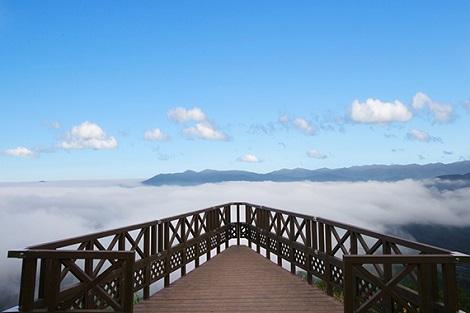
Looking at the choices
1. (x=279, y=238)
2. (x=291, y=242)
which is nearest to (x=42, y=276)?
(x=291, y=242)

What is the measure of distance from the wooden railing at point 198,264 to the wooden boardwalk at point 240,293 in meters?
0.34

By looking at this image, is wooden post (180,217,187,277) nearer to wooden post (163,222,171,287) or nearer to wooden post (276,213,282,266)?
wooden post (163,222,171,287)

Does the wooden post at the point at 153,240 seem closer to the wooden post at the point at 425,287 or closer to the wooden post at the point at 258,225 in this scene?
the wooden post at the point at 425,287

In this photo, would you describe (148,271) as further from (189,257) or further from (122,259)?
(122,259)

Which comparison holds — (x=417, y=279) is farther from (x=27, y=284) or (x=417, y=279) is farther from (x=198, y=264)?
(x=198, y=264)

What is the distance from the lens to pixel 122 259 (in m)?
4.55

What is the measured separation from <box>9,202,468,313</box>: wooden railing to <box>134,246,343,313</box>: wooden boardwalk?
34 centimetres

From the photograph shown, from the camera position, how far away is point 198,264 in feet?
36.0

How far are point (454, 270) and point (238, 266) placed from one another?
6.82 meters

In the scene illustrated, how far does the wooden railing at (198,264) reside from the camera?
14.7 ft

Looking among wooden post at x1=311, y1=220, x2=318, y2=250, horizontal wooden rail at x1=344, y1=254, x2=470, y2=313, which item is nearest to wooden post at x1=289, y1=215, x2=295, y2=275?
wooden post at x1=311, y1=220, x2=318, y2=250

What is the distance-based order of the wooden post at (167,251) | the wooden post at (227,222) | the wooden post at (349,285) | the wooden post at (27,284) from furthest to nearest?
the wooden post at (227,222)
the wooden post at (167,251)
the wooden post at (27,284)
the wooden post at (349,285)

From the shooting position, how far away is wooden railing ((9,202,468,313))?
4.48 meters

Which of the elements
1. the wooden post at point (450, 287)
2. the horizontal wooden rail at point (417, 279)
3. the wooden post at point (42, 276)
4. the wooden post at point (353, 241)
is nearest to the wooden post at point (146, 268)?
the wooden post at point (42, 276)
